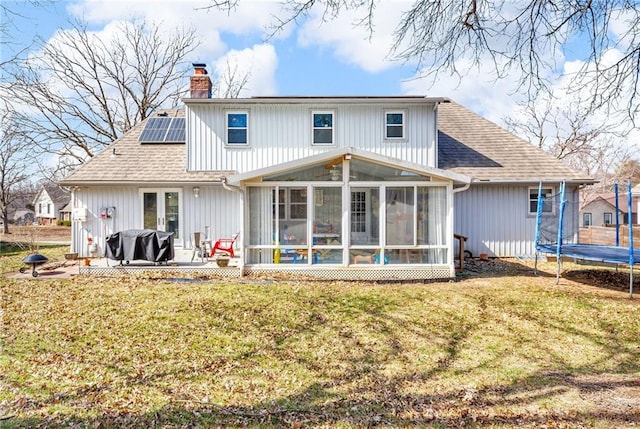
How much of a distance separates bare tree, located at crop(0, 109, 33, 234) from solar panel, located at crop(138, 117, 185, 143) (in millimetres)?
8926

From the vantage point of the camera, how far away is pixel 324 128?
1317 cm

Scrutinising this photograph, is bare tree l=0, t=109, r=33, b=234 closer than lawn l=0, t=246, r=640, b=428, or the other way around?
lawn l=0, t=246, r=640, b=428

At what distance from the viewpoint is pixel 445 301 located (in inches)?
319

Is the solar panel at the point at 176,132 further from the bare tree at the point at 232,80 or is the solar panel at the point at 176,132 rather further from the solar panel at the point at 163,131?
the bare tree at the point at 232,80

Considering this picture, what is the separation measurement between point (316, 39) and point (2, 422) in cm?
567

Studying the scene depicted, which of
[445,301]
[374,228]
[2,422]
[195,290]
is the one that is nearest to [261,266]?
[195,290]

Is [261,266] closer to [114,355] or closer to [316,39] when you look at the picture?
[114,355]

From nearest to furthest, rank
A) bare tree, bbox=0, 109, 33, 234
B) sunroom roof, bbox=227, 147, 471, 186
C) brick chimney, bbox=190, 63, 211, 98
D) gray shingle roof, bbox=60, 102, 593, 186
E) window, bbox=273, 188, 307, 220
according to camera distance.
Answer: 1. sunroom roof, bbox=227, 147, 471, 186
2. window, bbox=273, 188, 307, 220
3. gray shingle roof, bbox=60, 102, 593, 186
4. brick chimney, bbox=190, 63, 211, 98
5. bare tree, bbox=0, 109, 33, 234

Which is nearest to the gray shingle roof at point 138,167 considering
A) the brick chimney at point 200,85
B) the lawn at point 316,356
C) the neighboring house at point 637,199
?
the brick chimney at point 200,85

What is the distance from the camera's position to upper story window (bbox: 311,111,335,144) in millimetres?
13164

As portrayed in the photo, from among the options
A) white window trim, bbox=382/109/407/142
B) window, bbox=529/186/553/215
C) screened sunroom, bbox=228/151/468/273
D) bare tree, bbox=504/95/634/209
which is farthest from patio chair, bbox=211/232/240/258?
bare tree, bbox=504/95/634/209

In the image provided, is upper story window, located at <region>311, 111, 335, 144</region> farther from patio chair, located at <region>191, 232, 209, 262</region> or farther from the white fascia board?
patio chair, located at <region>191, 232, 209, 262</region>

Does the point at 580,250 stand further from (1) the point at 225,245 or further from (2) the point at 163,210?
(2) the point at 163,210

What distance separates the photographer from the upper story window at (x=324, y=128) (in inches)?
518
